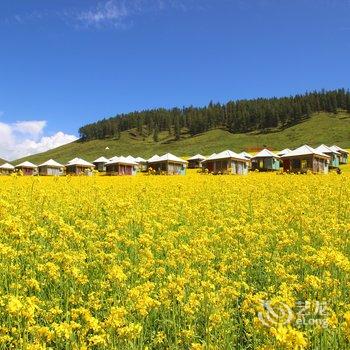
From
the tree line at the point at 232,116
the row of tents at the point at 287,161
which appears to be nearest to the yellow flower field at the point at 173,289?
the row of tents at the point at 287,161

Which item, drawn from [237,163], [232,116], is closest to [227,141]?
[232,116]

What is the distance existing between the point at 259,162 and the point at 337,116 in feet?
275

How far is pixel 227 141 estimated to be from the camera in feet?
452

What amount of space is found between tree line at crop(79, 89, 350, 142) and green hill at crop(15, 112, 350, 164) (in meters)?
5.51

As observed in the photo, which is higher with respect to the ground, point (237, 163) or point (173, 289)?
point (237, 163)

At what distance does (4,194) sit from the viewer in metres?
13.0

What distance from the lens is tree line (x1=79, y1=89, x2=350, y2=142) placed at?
513 ft

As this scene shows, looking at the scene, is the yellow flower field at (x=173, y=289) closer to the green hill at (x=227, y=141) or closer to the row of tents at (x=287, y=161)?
the row of tents at (x=287, y=161)

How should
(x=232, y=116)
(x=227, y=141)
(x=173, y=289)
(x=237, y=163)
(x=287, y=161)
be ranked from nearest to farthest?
(x=173, y=289), (x=287, y=161), (x=237, y=163), (x=227, y=141), (x=232, y=116)

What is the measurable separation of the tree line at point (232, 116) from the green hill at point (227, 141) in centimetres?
551

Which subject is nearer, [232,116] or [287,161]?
[287,161]

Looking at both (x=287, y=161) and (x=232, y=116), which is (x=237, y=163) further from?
(x=232, y=116)

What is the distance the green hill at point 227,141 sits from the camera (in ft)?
395

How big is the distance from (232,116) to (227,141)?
107 ft
